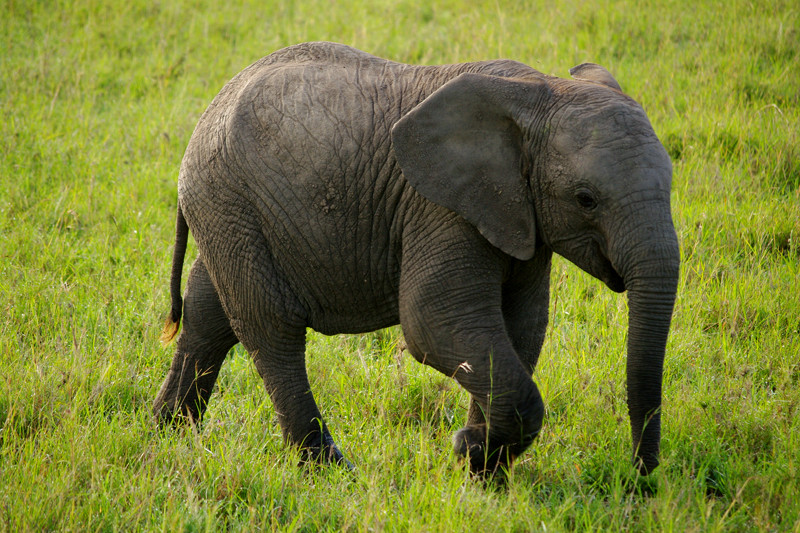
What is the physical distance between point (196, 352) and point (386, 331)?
1.64 m

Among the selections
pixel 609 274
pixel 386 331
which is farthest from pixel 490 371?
pixel 386 331

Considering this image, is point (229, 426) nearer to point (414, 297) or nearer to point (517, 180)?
point (414, 297)

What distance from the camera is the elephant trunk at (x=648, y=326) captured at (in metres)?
3.46

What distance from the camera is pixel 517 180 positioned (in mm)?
3809

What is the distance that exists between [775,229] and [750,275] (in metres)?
0.81

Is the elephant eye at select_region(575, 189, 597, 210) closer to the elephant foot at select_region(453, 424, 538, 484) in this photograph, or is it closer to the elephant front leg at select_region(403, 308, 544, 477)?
the elephant front leg at select_region(403, 308, 544, 477)

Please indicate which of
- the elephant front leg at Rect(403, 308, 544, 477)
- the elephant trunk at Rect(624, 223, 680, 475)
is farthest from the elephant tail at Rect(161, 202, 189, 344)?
the elephant trunk at Rect(624, 223, 680, 475)

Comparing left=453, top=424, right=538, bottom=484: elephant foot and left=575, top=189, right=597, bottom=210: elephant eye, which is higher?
left=575, top=189, right=597, bottom=210: elephant eye

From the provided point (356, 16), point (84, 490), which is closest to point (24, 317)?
point (84, 490)

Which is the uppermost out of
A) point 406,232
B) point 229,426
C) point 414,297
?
point 406,232

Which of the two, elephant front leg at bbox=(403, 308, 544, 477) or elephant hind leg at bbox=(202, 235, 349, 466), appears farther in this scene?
elephant hind leg at bbox=(202, 235, 349, 466)

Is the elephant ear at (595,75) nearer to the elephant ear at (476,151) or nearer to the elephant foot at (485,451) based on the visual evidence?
the elephant ear at (476,151)

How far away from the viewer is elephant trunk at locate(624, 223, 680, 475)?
3461mm

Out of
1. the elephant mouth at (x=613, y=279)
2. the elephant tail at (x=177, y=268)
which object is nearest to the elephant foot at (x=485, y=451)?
the elephant mouth at (x=613, y=279)
